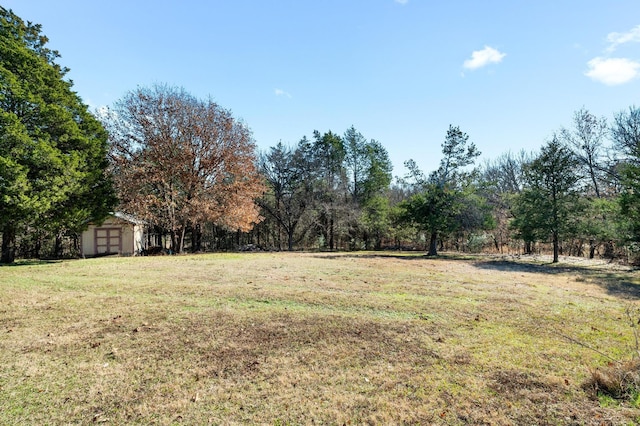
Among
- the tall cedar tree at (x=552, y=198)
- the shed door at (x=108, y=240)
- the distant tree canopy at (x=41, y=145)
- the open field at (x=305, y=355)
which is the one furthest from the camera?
the shed door at (x=108, y=240)

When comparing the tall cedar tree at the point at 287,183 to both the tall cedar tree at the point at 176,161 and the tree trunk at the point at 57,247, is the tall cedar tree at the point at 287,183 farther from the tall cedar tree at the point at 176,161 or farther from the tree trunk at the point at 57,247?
the tree trunk at the point at 57,247

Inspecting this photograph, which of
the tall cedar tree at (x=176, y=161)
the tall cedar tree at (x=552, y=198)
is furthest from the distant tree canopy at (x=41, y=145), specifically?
the tall cedar tree at (x=552, y=198)

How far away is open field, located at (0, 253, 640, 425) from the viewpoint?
3066 mm

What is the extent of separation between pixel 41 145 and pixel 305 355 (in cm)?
1478

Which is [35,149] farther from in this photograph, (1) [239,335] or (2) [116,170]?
(1) [239,335]

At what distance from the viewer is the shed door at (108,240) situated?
2178 cm

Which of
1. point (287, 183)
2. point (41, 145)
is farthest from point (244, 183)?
point (41, 145)

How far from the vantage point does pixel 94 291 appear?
314 inches

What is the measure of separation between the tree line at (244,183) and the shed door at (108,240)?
4.18 feet

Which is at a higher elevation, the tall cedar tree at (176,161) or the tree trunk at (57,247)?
the tall cedar tree at (176,161)

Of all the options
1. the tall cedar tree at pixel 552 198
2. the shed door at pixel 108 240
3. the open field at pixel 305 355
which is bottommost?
the open field at pixel 305 355

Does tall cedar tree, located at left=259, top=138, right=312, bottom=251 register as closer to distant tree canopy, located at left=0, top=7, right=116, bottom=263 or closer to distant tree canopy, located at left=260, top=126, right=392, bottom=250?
distant tree canopy, located at left=260, top=126, right=392, bottom=250

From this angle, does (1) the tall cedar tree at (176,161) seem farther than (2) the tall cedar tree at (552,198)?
Yes

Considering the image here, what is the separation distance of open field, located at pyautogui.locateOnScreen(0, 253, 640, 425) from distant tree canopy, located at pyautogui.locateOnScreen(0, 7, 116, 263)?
666cm
